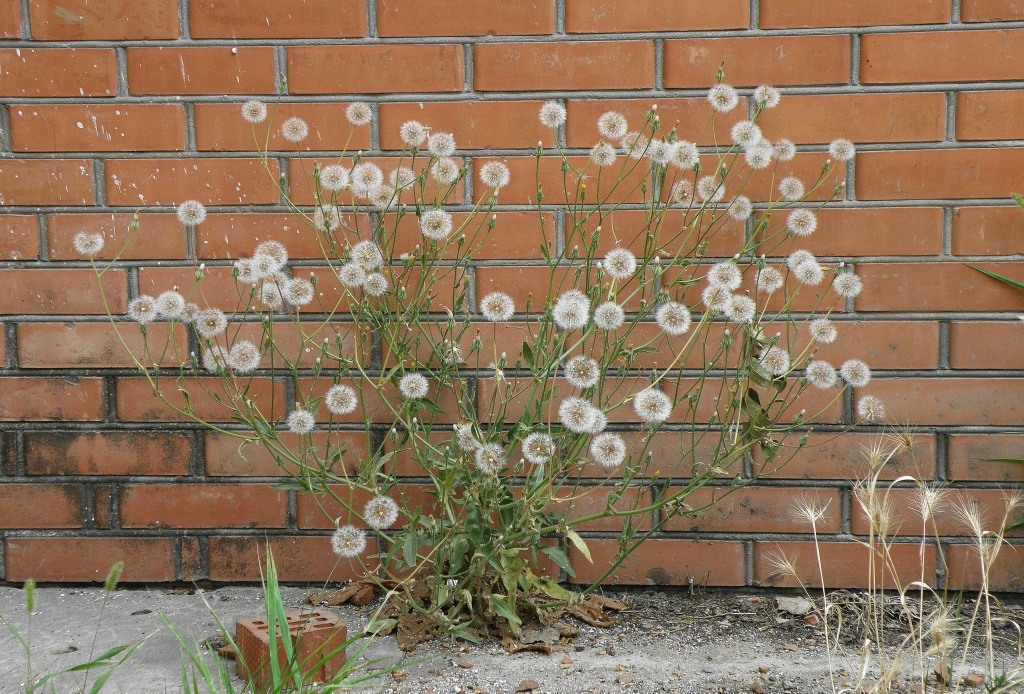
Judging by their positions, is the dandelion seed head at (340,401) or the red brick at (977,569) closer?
the dandelion seed head at (340,401)

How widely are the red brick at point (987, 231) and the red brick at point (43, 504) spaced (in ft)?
6.82

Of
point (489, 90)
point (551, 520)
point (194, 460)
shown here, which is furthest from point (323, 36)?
point (551, 520)

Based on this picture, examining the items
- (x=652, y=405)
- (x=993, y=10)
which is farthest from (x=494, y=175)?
(x=993, y=10)

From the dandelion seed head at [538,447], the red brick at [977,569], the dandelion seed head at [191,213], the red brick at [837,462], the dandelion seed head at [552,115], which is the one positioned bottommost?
the red brick at [977,569]

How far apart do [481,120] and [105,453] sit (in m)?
1.16

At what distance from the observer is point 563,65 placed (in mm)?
1892

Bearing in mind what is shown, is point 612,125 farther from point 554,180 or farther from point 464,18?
point 464,18

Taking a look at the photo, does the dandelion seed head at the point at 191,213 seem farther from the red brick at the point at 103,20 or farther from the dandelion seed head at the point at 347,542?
the dandelion seed head at the point at 347,542

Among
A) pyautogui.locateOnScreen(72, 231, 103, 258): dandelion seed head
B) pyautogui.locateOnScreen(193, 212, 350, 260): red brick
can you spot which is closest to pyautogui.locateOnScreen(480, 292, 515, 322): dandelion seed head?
pyautogui.locateOnScreen(193, 212, 350, 260): red brick

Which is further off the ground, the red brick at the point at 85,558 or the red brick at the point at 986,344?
the red brick at the point at 986,344

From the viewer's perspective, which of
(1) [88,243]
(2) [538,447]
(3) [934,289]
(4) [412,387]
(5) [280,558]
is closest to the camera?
(2) [538,447]

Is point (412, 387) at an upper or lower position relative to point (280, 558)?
upper

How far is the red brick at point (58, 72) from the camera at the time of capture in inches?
75.5

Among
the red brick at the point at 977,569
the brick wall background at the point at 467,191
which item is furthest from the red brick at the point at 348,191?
the red brick at the point at 977,569
